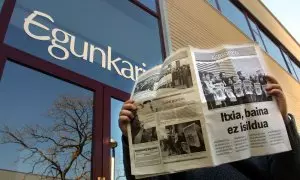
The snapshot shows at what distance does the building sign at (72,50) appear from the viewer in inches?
105

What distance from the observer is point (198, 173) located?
121 cm

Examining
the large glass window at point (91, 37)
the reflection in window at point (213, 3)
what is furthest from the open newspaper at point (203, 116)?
the reflection in window at point (213, 3)

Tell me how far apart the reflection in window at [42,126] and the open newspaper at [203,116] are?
4.19 feet

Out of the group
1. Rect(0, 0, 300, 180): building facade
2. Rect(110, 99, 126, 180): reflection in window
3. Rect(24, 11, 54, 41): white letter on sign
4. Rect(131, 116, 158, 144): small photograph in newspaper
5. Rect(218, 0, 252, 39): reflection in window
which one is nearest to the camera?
Rect(131, 116, 158, 144): small photograph in newspaper

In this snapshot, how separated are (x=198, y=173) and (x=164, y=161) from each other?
0.64ft

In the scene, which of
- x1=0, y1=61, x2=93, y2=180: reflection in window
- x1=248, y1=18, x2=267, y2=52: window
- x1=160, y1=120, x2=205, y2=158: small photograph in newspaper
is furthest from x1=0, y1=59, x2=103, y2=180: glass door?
x1=248, y1=18, x2=267, y2=52: window

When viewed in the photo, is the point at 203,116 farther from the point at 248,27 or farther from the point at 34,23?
the point at 248,27

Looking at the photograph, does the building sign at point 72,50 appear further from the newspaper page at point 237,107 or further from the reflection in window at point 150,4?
the newspaper page at point 237,107

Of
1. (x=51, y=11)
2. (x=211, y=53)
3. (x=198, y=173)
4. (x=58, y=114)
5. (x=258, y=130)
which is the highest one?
(x=51, y=11)

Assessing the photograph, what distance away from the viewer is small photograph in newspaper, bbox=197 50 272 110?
1.14 m

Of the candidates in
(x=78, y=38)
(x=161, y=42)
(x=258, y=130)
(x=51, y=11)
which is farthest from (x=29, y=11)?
(x=258, y=130)

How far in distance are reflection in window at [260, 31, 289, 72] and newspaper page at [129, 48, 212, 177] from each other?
7.37m

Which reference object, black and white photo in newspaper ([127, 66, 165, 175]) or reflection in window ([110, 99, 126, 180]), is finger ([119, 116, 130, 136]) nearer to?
black and white photo in newspaper ([127, 66, 165, 175])

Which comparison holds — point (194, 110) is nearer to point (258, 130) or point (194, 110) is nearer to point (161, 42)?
point (258, 130)
